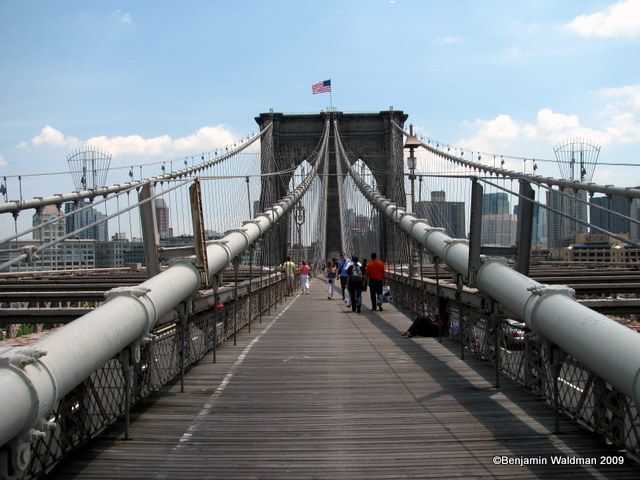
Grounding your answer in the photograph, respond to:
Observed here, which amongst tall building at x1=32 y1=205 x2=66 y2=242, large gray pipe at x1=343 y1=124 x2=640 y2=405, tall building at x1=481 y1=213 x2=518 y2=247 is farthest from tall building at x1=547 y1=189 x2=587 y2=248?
tall building at x1=32 y1=205 x2=66 y2=242

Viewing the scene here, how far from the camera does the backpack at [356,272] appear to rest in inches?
545

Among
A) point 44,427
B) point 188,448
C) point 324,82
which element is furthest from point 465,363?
point 324,82

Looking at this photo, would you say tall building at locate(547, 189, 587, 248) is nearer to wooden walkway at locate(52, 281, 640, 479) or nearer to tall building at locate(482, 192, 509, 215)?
tall building at locate(482, 192, 509, 215)

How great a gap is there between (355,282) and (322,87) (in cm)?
3088

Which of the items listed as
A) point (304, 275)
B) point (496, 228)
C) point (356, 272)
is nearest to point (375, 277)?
point (356, 272)

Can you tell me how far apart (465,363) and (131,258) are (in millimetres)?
24875

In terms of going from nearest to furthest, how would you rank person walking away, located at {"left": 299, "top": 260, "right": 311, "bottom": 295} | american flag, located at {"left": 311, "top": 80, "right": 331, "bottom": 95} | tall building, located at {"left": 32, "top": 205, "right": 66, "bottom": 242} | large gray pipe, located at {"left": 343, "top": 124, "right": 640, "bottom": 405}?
1. large gray pipe, located at {"left": 343, "top": 124, "right": 640, "bottom": 405}
2. tall building, located at {"left": 32, "top": 205, "right": 66, "bottom": 242}
3. person walking away, located at {"left": 299, "top": 260, "right": 311, "bottom": 295}
4. american flag, located at {"left": 311, "top": 80, "right": 331, "bottom": 95}

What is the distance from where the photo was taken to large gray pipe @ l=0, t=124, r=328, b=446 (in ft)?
9.18

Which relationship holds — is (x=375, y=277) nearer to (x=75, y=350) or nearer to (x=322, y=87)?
(x=75, y=350)

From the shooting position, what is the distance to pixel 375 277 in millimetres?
13820

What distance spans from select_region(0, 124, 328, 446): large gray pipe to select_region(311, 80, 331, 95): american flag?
126 feet

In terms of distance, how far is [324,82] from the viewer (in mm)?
43812

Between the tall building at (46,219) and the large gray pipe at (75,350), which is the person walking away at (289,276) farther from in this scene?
the large gray pipe at (75,350)

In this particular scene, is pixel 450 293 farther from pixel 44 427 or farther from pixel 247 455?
pixel 44 427
